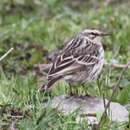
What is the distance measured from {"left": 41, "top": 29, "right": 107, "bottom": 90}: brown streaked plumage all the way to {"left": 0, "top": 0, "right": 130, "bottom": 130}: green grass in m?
0.27

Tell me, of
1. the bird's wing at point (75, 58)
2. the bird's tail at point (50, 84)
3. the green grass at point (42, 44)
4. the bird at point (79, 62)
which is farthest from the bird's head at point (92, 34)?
the bird's tail at point (50, 84)

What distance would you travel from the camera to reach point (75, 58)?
8.88 meters

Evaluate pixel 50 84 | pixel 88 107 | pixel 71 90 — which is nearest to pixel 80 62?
pixel 71 90

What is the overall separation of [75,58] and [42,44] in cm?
347

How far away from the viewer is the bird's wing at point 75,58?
28.0ft

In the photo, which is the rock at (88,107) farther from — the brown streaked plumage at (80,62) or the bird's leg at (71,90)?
the brown streaked plumage at (80,62)

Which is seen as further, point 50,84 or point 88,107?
point 50,84

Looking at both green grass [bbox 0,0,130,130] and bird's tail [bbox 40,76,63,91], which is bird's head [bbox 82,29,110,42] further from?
bird's tail [bbox 40,76,63,91]

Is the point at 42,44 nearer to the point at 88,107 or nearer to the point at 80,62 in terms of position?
the point at 80,62

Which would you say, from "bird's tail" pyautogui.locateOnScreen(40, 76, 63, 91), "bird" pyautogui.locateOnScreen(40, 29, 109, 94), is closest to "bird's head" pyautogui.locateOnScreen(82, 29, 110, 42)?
"bird" pyautogui.locateOnScreen(40, 29, 109, 94)

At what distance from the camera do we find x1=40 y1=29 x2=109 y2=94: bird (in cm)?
851

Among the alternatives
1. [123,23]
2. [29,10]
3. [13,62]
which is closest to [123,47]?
[123,23]

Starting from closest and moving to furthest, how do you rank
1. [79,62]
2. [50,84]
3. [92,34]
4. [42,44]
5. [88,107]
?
[88,107] < [50,84] < [79,62] < [92,34] < [42,44]

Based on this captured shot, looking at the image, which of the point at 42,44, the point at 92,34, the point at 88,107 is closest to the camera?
the point at 88,107
